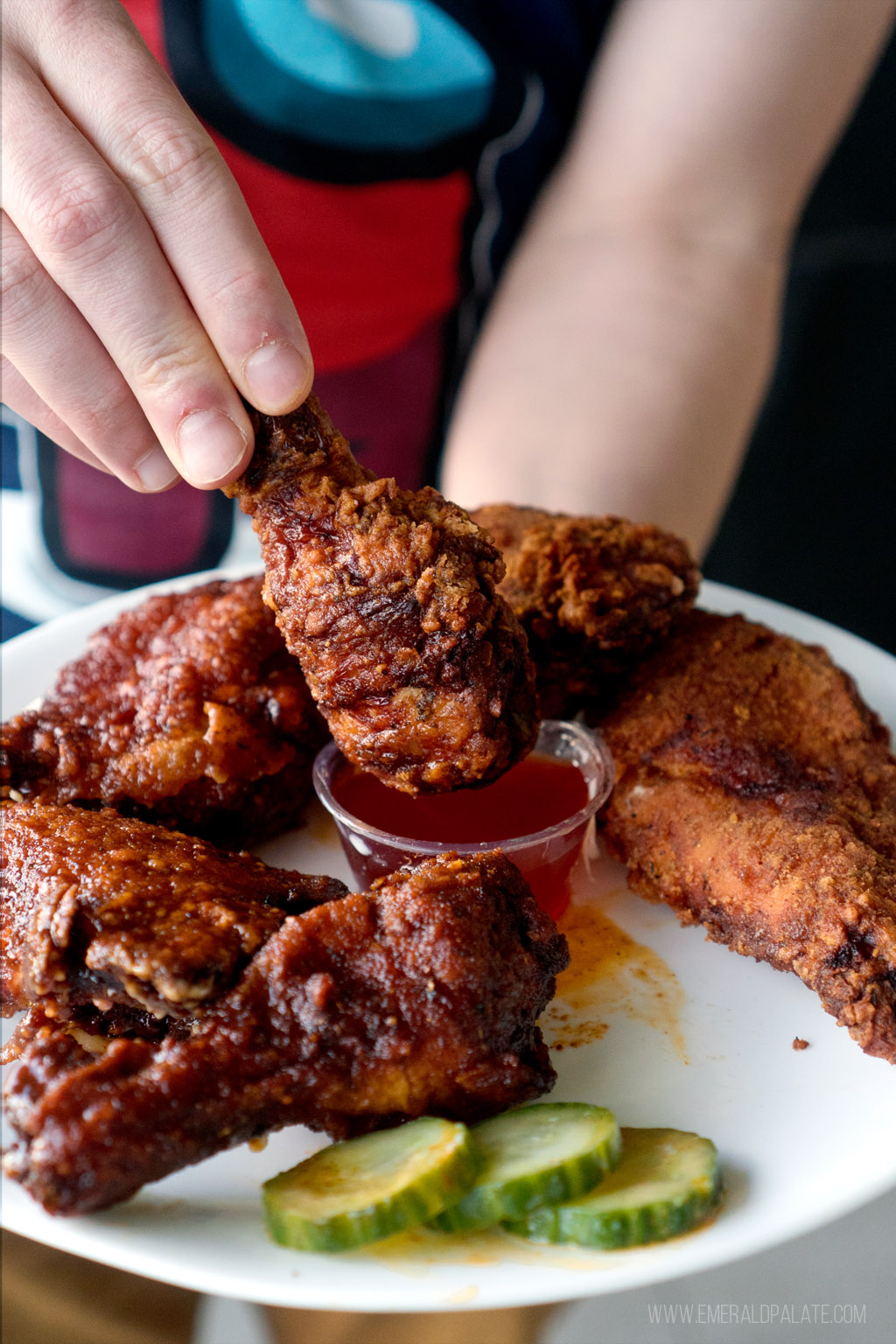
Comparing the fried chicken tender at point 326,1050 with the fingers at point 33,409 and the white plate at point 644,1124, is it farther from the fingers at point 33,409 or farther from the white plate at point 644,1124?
the fingers at point 33,409

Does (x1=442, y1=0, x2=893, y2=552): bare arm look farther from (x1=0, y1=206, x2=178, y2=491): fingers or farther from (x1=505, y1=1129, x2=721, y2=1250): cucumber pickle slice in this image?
(x1=505, y1=1129, x2=721, y2=1250): cucumber pickle slice

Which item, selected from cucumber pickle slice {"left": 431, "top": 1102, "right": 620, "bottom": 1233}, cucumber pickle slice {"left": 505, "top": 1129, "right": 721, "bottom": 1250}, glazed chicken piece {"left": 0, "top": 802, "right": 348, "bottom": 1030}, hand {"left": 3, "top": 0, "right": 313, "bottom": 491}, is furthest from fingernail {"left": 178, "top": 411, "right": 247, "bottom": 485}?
cucumber pickle slice {"left": 505, "top": 1129, "right": 721, "bottom": 1250}

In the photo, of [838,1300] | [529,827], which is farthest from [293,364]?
[838,1300]

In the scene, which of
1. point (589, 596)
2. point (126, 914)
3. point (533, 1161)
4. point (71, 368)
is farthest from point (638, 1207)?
point (71, 368)

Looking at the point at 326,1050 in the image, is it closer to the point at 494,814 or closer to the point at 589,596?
the point at 494,814

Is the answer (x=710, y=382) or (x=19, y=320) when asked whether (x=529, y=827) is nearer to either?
(x=19, y=320)
